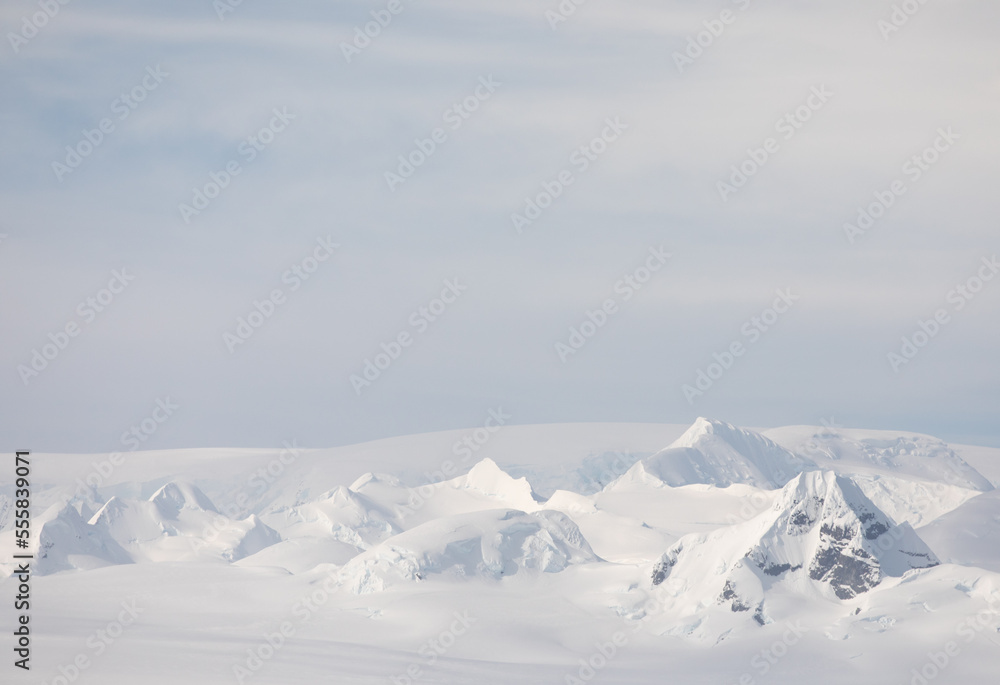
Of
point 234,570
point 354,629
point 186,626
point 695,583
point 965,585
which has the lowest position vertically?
point 965,585

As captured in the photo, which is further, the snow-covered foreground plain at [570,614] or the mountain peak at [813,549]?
the mountain peak at [813,549]

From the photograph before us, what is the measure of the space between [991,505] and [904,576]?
79059 millimetres

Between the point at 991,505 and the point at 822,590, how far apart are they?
8194cm

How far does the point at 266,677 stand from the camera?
347ft

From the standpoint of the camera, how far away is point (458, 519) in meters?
157

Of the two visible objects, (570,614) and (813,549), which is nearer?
(813,549)

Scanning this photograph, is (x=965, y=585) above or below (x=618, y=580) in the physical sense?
below

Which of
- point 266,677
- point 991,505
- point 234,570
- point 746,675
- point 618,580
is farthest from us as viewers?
point 991,505

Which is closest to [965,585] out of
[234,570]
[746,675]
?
[746,675]

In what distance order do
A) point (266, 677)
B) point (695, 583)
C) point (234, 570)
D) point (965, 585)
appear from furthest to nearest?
1. point (234, 570)
2. point (695, 583)
3. point (965, 585)
4. point (266, 677)

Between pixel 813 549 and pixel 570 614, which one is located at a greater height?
pixel 570 614

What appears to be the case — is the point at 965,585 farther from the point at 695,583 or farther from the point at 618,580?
the point at 618,580

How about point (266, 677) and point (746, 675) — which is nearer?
point (266, 677)

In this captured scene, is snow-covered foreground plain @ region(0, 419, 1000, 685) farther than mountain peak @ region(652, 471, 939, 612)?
A: No
